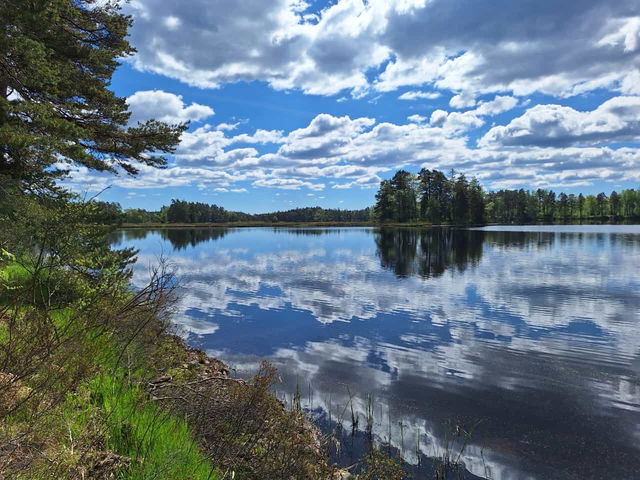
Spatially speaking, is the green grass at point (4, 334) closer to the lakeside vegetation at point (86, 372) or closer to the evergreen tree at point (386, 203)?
the lakeside vegetation at point (86, 372)

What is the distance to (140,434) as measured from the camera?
5332 mm

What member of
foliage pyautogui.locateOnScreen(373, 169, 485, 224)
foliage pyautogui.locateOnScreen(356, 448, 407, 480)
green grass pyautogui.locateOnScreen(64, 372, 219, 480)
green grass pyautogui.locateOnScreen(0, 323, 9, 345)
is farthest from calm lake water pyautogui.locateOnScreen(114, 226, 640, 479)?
foliage pyautogui.locateOnScreen(373, 169, 485, 224)

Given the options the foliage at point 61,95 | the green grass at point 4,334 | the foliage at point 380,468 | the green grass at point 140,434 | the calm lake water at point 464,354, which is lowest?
the calm lake water at point 464,354

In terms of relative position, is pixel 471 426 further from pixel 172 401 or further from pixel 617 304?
pixel 617 304

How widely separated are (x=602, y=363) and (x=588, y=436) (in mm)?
5502

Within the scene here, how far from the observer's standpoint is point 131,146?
1752 centimetres

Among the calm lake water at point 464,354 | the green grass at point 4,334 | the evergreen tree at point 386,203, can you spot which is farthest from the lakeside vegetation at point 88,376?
the evergreen tree at point 386,203

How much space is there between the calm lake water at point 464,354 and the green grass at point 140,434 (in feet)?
12.4

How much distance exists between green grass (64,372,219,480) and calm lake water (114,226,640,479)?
3.77m

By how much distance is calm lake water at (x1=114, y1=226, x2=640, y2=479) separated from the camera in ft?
27.5

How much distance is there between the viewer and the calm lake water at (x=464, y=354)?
838 cm

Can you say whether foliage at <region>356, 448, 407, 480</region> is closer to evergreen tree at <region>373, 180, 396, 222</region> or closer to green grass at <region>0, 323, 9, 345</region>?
green grass at <region>0, 323, 9, 345</region>

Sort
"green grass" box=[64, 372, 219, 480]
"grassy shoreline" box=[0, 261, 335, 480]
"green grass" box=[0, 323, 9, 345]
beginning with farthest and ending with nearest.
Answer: "green grass" box=[0, 323, 9, 345] → "green grass" box=[64, 372, 219, 480] → "grassy shoreline" box=[0, 261, 335, 480]

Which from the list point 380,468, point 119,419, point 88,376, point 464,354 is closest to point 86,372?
point 88,376
